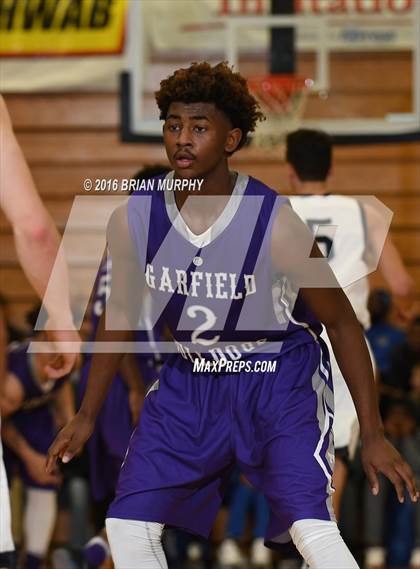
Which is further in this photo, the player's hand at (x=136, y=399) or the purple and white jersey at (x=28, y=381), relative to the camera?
the purple and white jersey at (x=28, y=381)

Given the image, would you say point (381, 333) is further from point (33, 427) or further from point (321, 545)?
point (321, 545)

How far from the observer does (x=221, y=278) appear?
12.9 feet

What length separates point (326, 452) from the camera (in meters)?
3.81

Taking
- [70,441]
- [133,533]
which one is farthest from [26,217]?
[133,533]

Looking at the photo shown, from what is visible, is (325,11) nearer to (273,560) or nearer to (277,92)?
(277,92)

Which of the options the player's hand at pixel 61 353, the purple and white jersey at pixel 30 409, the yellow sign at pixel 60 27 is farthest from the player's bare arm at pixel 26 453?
the yellow sign at pixel 60 27

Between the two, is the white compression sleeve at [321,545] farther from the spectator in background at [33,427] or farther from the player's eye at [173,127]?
the spectator in background at [33,427]

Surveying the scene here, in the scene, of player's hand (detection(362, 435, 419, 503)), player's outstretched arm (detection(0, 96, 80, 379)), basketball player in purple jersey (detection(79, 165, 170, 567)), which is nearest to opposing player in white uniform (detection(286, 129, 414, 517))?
basketball player in purple jersey (detection(79, 165, 170, 567))

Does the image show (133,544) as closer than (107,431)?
Yes

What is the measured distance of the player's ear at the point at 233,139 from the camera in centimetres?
402

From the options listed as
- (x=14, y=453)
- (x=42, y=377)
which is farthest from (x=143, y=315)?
(x=14, y=453)

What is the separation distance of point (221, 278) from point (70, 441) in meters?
0.71

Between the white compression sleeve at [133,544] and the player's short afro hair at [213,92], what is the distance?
1348 mm

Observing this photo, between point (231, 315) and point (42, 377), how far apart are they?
8.86 feet
